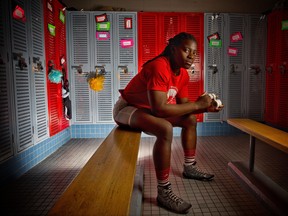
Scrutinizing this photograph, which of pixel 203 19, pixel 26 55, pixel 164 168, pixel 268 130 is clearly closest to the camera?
pixel 164 168

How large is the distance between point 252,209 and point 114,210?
141cm

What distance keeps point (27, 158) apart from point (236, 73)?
3630 mm

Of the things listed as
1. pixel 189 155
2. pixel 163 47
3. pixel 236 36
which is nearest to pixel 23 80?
pixel 189 155

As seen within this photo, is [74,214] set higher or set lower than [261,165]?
higher

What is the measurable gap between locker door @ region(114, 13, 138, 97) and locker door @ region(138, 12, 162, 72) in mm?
90

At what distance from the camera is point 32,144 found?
8.65ft

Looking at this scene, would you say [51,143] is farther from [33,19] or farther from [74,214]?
[74,214]

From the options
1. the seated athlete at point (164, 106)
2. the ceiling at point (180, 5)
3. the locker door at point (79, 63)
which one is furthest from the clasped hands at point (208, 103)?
the ceiling at point (180, 5)

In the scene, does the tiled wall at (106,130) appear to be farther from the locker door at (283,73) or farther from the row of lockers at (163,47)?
the locker door at (283,73)

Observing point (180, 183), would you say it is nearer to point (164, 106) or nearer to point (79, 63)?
point (164, 106)

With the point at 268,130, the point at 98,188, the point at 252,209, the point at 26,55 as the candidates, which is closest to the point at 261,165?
the point at 268,130

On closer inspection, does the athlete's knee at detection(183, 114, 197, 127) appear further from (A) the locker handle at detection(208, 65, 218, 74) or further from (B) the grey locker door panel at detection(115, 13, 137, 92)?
(A) the locker handle at detection(208, 65, 218, 74)

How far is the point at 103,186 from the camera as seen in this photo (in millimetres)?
942

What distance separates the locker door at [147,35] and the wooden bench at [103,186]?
9.06 ft
